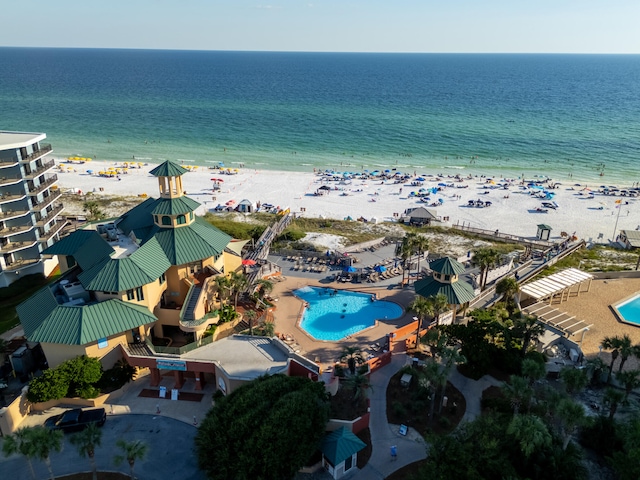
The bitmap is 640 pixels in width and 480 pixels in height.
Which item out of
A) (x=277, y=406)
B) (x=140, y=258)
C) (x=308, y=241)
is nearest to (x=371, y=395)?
(x=277, y=406)

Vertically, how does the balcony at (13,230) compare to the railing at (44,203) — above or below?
below

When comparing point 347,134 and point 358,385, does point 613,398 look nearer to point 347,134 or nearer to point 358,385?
point 358,385

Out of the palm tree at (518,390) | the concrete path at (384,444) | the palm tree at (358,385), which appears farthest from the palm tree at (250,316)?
the palm tree at (518,390)

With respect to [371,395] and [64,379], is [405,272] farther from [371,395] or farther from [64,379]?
[64,379]

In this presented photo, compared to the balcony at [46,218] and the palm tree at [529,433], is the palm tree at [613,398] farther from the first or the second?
the balcony at [46,218]

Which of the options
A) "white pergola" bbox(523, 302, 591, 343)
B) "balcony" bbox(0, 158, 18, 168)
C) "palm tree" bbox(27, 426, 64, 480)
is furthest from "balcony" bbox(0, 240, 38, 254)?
"white pergola" bbox(523, 302, 591, 343)

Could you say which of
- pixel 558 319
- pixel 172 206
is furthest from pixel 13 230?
pixel 558 319
